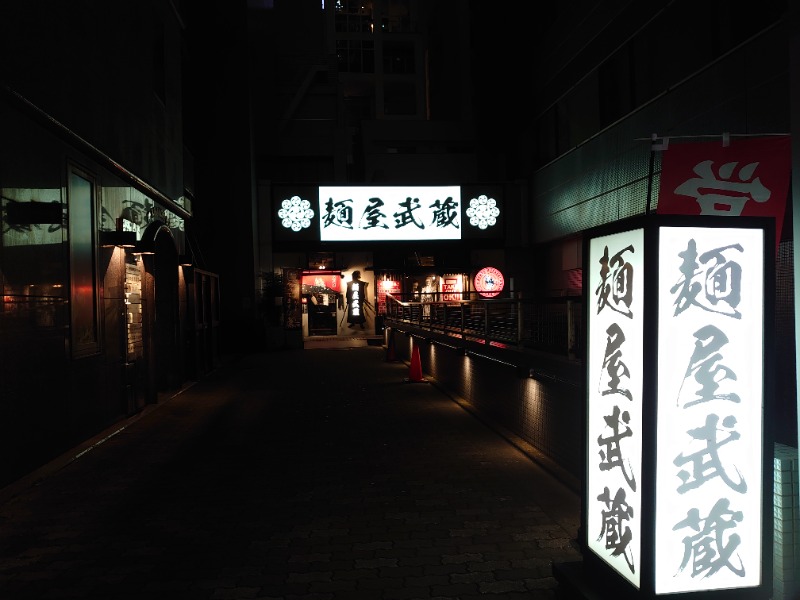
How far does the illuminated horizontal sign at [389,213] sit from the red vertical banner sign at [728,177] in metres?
18.1

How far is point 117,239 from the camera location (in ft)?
34.6

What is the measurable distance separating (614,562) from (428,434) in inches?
242

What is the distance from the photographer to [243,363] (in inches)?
894

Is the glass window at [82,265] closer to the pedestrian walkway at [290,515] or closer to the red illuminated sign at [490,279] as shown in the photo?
the pedestrian walkway at [290,515]

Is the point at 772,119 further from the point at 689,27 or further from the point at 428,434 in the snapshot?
the point at 428,434

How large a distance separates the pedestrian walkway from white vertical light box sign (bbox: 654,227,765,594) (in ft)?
4.14

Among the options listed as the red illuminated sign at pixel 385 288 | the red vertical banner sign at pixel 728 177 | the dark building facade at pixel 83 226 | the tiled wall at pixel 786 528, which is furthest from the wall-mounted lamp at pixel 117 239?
the red illuminated sign at pixel 385 288

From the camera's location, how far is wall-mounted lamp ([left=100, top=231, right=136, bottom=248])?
10344 millimetres

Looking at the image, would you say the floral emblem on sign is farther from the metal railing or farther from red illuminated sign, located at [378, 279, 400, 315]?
red illuminated sign, located at [378, 279, 400, 315]

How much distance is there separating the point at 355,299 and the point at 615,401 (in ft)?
99.8

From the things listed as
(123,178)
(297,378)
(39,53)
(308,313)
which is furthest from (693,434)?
(308,313)

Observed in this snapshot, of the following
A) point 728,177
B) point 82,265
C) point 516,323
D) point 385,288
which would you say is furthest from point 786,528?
point 385,288

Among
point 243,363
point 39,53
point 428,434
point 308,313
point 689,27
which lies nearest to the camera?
point 39,53

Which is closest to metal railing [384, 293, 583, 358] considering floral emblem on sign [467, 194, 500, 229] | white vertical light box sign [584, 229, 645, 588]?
white vertical light box sign [584, 229, 645, 588]
